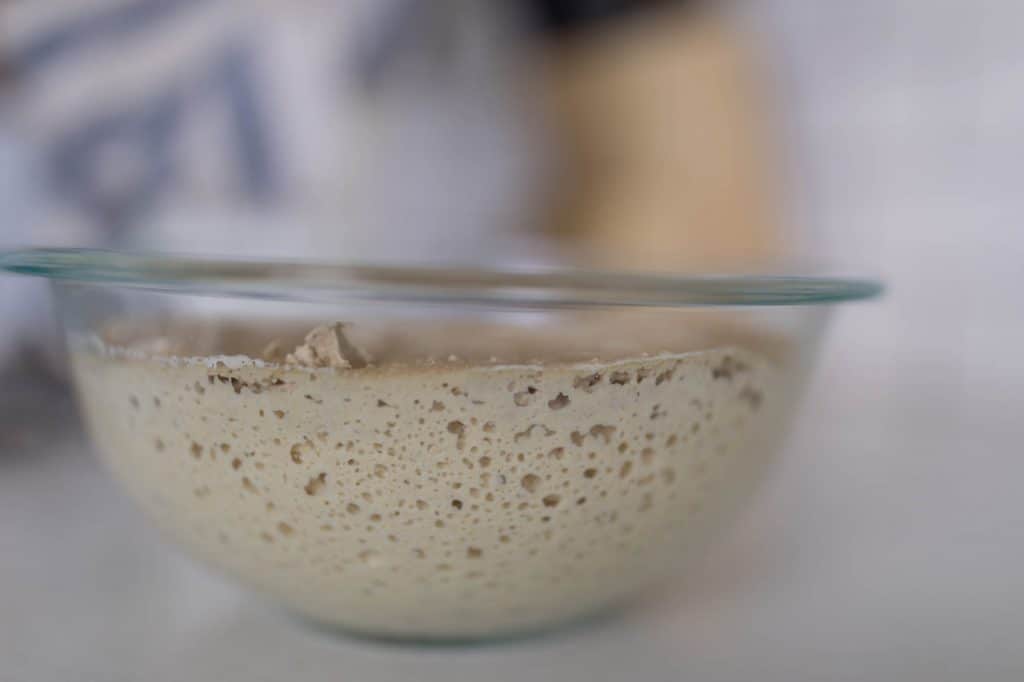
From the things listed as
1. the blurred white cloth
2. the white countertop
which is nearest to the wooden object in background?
the blurred white cloth

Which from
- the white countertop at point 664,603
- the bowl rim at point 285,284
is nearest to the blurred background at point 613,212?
the white countertop at point 664,603

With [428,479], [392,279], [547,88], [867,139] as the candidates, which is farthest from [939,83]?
[428,479]

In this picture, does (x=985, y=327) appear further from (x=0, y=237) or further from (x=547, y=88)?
(x=0, y=237)

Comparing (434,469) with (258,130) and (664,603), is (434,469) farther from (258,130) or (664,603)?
(258,130)

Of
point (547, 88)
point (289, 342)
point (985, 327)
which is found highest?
point (547, 88)

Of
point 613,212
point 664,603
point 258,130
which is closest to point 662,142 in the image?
point 613,212

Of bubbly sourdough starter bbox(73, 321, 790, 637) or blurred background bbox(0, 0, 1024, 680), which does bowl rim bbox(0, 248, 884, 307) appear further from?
blurred background bbox(0, 0, 1024, 680)

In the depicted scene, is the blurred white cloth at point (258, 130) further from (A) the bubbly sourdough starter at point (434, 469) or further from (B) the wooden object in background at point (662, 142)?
(A) the bubbly sourdough starter at point (434, 469)
